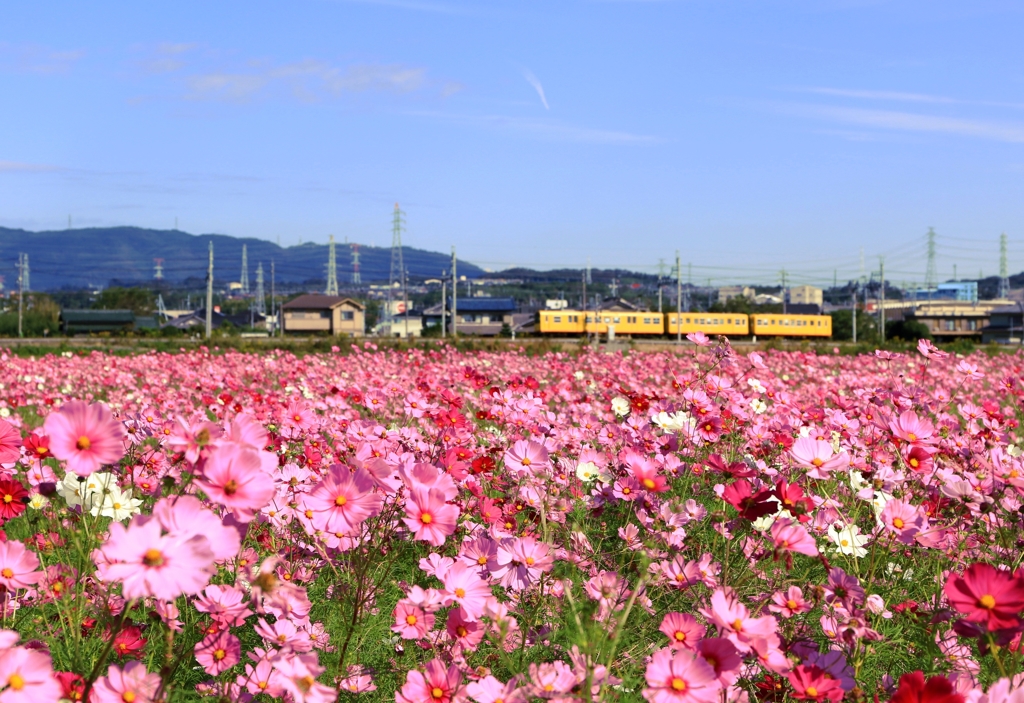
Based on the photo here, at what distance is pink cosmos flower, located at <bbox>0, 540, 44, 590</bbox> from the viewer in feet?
5.18

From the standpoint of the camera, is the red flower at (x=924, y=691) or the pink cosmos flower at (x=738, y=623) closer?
the red flower at (x=924, y=691)

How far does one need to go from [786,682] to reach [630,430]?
1502 mm

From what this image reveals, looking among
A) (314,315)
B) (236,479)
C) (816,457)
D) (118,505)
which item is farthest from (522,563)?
(314,315)

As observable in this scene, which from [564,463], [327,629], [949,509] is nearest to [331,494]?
[327,629]

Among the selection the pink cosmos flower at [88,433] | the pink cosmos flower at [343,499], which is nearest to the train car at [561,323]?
the pink cosmos flower at [343,499]

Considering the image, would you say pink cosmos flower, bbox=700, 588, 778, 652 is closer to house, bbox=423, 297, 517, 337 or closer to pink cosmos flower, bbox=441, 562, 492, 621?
pink cosmos flower, bbox=441, 562, 492, 621

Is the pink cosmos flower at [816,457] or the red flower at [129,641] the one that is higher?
the pink cosmos flower at [816,457]

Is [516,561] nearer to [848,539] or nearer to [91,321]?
[848,539]

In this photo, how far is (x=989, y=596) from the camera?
1379mm

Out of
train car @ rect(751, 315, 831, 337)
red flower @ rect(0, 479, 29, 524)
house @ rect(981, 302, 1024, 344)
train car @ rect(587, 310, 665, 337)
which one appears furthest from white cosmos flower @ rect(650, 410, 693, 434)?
house @ rect(981, 302, 1024, 344)

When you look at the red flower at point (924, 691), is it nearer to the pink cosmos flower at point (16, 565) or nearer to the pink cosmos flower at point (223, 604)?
the pink cosmos flower at point (223, 604)

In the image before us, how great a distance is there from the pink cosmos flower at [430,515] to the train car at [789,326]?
48651 millimetres

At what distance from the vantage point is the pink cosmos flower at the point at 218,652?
1.61 m

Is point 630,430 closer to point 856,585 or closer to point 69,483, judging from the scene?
point 856,585
